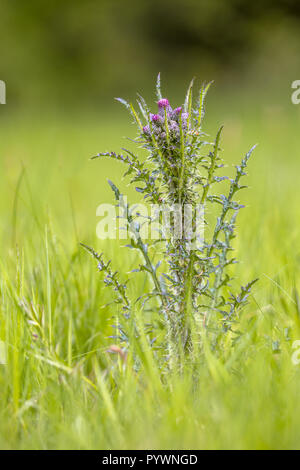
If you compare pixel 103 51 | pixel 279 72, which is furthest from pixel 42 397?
pixel 103 51

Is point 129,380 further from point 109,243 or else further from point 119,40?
point 119,40

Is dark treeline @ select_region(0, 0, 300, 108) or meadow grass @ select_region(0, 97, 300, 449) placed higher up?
dark treeline @ select_region(0, 0, 300, 108)

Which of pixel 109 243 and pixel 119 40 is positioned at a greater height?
pixel 119 40

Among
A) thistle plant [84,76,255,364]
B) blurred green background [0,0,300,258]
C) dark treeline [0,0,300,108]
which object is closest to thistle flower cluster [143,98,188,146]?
thistle plant [84,76,255,364]

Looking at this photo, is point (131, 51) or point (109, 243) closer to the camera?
point (109, 243)

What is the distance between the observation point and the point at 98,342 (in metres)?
1.23

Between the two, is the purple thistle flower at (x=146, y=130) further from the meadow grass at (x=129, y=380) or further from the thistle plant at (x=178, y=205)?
the meadow grass at (x=129, y=380)

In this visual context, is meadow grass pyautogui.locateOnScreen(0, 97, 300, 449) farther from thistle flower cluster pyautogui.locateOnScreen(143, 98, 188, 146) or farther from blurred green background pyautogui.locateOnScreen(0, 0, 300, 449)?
thistle flower cluster pyautogui.locateOnScreen(143, 98, 188, 146)

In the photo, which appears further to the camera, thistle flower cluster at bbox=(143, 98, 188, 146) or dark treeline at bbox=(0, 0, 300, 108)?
dark treeline at bbox=(0, 0, 300, 108)

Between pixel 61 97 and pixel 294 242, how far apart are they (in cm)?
1017

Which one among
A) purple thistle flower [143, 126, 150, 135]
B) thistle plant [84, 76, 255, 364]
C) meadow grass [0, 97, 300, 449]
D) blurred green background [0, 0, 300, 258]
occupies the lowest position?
meadow grass [0, 97, 300, 449]

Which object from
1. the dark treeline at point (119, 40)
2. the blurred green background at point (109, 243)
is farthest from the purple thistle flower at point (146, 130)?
the dark treeline at point (119, 40)

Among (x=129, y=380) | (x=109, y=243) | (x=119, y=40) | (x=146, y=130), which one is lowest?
(x=129, y=380)

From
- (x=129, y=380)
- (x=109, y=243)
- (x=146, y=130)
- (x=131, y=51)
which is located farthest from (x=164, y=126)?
(x=131, y=51)
